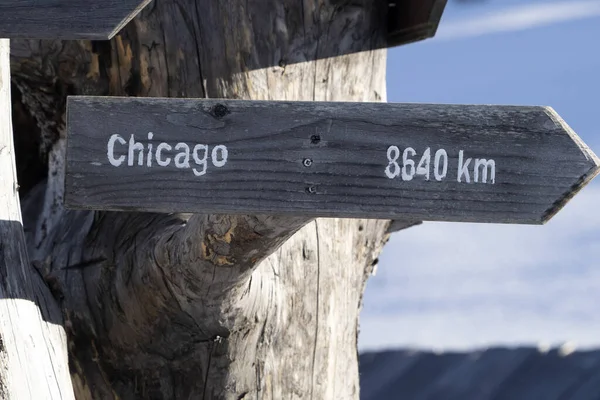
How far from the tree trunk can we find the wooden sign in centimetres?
56

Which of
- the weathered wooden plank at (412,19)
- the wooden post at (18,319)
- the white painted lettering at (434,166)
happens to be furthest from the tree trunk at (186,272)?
the white painted lettering at (434,166)

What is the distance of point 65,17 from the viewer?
149cm

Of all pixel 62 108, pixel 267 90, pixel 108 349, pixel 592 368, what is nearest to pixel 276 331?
pixel 108 349

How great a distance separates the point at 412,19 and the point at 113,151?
1.38 meters

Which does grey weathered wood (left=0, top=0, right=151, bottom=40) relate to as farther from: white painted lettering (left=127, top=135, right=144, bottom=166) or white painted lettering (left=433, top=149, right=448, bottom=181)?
white painted lettering (left=433, top=149, right=448, bottom=181)

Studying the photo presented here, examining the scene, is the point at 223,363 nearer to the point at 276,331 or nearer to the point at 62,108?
the point at 276,331

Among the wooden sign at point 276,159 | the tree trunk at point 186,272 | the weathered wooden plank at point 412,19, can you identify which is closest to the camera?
the wooden sign at point 276,159

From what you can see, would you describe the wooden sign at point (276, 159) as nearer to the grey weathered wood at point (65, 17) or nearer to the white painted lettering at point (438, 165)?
the white painted lettering at point (438, 165)

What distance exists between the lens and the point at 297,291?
232 centimetres

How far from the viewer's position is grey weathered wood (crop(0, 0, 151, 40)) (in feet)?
4.76

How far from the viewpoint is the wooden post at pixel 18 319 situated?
5.76 ft

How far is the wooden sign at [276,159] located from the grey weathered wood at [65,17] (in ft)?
0.36

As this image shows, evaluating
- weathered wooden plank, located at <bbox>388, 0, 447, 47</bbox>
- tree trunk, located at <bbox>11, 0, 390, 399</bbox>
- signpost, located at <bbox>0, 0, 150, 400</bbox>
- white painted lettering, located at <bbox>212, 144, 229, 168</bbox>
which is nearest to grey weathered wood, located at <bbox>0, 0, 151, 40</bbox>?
signpost, located at <bbox>0, 0, 150, 400</bbox>

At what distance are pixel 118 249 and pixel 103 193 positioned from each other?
32.9 inches
